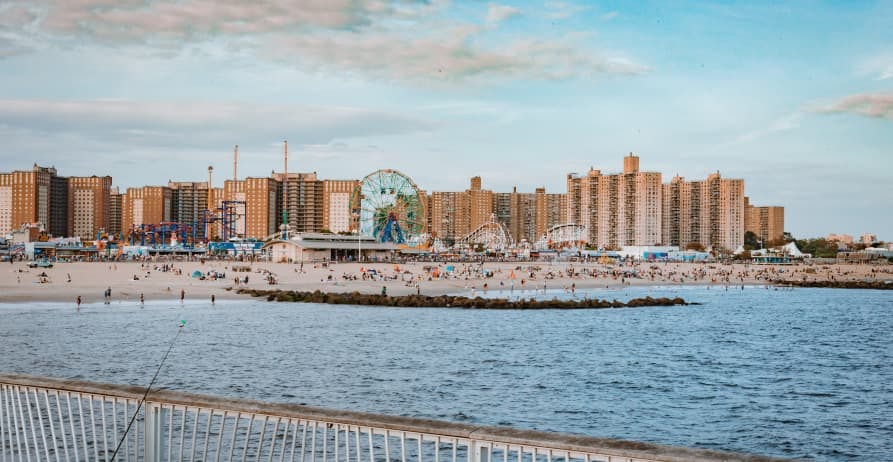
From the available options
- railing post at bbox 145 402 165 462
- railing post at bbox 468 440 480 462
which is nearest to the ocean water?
railing post at bbox 145 402 165 462

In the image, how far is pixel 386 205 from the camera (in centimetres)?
12475

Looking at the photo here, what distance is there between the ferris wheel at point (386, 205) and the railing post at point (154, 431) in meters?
117

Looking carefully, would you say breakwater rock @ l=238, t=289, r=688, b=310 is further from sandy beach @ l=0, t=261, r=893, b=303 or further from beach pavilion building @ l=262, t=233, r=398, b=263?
beach pavilion building @ l=262, t=233, r=398, b=263

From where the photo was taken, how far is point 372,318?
155 ft

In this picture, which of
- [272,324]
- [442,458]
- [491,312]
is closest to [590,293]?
[491,312]

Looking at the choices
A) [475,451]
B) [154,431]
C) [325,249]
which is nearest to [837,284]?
[325,249]

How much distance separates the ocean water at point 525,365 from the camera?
20.4 meters

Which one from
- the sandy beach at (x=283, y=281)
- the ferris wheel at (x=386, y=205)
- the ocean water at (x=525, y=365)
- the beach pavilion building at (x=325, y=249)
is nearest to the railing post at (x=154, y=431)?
the ocean water at (x=525, y=365)

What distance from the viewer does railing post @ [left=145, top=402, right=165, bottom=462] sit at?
5.60 meters

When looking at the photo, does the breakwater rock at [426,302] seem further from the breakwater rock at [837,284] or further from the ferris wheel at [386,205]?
the ferris wheel at [386,205]

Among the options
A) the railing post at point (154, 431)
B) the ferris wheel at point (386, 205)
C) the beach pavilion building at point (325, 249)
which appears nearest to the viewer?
the railing post at point (154, 431)

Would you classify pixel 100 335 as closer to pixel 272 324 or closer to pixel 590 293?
pixel 272 324

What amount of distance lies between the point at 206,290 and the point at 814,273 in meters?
103

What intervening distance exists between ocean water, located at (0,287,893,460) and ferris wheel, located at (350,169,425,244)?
7099cm
